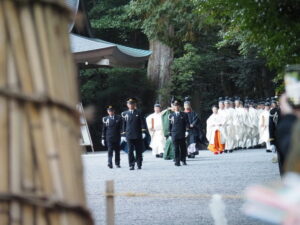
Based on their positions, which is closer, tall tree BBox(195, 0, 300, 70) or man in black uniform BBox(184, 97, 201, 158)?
tall tree BBox(195, 0, 300, 70)

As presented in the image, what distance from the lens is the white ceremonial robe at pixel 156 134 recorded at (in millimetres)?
26547

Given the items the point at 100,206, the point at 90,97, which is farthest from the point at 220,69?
the point at 100,206

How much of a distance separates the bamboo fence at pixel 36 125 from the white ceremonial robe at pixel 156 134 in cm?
2363

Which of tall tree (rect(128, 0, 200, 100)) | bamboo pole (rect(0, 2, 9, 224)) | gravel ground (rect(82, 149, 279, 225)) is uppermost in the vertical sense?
tall tree (rect(128, 0, 200, 100))

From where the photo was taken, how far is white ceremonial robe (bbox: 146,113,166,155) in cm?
2655

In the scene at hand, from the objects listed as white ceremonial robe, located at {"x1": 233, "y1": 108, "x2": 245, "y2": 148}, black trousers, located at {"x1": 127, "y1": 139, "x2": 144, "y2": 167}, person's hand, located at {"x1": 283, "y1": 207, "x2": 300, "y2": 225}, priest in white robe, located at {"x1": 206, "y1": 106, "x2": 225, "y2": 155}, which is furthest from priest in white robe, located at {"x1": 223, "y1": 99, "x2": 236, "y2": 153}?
person's hand, located at {"x1": 283, "y1": 207, "x2": 300, "y2": 225}

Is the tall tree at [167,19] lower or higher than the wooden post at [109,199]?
higher

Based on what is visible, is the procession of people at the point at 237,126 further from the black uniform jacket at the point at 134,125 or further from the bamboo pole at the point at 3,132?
the bamboo pole at the point at 3,132

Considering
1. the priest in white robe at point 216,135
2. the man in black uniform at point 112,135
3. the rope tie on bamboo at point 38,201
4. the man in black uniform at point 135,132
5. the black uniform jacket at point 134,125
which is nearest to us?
the rope tie on bamboo at point 38,201

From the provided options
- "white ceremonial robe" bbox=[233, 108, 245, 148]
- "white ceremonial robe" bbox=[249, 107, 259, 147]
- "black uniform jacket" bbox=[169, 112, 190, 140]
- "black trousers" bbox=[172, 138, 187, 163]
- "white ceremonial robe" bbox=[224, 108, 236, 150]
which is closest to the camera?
"black trousers" bbox=[172, 138, 187, 163]

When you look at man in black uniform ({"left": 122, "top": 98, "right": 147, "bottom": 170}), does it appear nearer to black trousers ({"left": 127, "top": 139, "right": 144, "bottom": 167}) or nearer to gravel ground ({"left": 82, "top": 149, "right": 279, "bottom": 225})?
black trousers ({"left": 127, "top": 139, "right": 144, "bottom": 167})

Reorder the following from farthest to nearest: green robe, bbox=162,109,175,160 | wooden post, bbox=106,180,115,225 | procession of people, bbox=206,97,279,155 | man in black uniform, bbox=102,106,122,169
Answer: procession of people, bbox=206,97,279,155 → green robe, bbox=162,109,175,160 → man in black uniform, bbox=102,106,122,169 → wooden post, bbox=106,180,115,225

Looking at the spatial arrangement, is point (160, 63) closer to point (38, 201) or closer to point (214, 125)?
point (214, 125)

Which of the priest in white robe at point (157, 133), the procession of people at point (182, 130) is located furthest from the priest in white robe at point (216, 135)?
the priest in white robe at point (157, 133)
